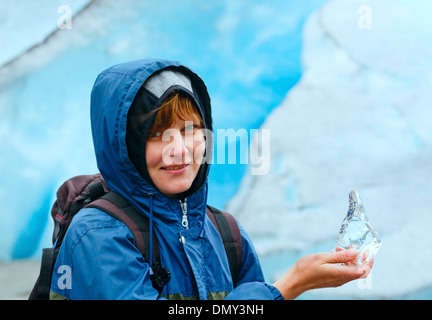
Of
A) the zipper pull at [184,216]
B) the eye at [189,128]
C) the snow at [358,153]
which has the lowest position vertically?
the zipper pull at [184,216]

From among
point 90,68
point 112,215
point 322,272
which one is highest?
point 90,68

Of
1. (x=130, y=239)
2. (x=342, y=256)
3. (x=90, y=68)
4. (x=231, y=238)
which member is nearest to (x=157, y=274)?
(x=130, y=239)

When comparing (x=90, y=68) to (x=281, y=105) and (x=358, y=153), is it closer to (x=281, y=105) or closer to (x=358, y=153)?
→ (x=281, y=105)

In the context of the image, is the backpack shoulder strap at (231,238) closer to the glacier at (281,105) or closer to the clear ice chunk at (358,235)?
the clear ice chunk at (358,235)

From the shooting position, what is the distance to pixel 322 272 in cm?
95

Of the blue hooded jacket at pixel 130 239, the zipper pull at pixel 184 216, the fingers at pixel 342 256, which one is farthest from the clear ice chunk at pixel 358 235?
the zipper pull at pixel 184 216

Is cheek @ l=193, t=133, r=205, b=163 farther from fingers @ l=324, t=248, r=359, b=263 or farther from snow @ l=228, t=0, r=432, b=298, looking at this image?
snow @ l=228, t=0, r=432, b=298

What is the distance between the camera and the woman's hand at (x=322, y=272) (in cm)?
95

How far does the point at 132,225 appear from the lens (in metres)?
0.98

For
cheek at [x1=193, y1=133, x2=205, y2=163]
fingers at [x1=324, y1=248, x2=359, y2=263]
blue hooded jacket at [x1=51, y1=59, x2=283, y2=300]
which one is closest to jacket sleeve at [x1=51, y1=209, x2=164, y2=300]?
blue hooded jacket at [x1=51, y1=59, x2=283, y2=300]

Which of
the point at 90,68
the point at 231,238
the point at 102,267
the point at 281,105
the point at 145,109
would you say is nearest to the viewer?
the point at 102,267

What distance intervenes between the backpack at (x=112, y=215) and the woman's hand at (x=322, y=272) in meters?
0.20

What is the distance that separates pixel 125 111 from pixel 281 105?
213 cm

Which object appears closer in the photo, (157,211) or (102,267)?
(102,267)
